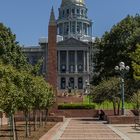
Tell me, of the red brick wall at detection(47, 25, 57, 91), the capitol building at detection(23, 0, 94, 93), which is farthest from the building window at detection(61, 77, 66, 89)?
the red brick wall at detection(47, 25, 57, 91)

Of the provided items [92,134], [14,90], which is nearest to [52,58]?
[92,134]

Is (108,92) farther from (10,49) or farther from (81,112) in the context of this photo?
(10,49)

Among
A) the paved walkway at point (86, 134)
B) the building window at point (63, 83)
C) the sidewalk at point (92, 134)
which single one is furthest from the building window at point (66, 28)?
the sidewalk at point (92, 134)

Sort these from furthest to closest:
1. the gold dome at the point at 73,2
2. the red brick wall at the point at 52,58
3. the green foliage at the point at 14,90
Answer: the gold dome at the point at 73,2
the red brick wall at the point at 52,58
the green foliage at the point at 14,90

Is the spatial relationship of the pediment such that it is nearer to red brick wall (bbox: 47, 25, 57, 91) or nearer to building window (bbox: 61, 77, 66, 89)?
building window (bbox: 61, 77, 66, 89)

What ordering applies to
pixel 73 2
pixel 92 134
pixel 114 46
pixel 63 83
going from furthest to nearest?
pixel 73 2 < pixel 63 83 < pixel 114 46 < pixel 92 134

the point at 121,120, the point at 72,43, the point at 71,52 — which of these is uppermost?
the point at 72,43

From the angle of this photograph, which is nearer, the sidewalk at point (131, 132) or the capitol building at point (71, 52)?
the sidewalk at point (131, 132)

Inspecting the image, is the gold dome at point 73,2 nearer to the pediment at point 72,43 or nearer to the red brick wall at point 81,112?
the pediment at point 72,43

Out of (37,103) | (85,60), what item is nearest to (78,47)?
(85,60)

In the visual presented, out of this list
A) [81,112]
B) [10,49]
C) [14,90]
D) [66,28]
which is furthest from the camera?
[66,28]

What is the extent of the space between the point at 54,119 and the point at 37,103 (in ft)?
60.3

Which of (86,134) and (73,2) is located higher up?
(73,2)

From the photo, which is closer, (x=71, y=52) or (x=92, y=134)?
(x=92, y=134)
